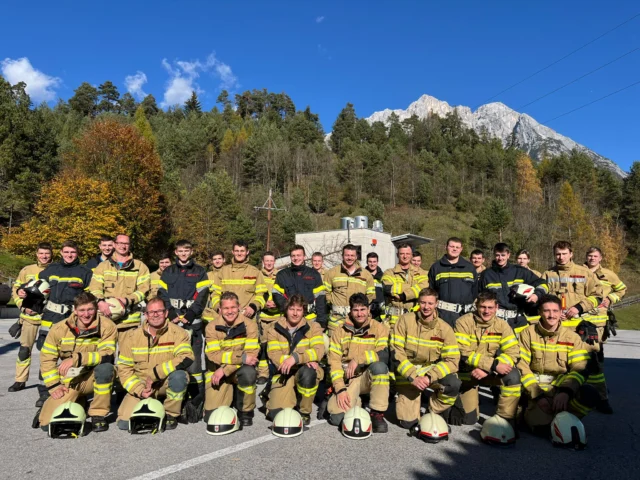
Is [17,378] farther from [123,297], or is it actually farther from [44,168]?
[44,168]

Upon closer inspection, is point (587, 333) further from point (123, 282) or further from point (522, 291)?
point (123, 282)

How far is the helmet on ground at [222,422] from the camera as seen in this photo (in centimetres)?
427

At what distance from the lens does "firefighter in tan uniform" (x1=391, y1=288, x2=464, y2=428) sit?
449 centimetres

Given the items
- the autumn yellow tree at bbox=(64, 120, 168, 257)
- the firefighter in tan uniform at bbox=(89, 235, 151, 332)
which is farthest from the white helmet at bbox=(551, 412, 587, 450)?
the autumn yellow tree at bbox=(64, 120, 168, 257)

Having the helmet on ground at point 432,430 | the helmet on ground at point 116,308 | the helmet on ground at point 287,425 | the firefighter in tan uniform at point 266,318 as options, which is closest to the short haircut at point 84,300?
the helmet on ground at point 116,308

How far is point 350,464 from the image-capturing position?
357cm

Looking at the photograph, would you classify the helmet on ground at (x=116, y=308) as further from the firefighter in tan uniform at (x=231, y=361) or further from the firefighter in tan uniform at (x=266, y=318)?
the firefighter in tan uniform at (x=266, y=318)

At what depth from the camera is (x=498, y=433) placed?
4039 mm

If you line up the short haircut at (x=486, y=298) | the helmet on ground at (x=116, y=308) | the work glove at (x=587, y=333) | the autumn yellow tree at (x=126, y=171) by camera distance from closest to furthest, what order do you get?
1. the short haircut at (x=486, y=298)
2. the work glove at (x=587, y=333)
3. the helmet on ground at (x=116, y=308)
4. the autumn yellow tree at (x=126, y=171)

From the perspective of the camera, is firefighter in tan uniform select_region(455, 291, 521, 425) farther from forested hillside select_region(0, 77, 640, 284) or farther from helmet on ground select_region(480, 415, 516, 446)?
forested hillside select_region(0, 77, 640, 284)

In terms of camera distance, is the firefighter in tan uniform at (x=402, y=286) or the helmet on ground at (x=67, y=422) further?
the firefighter in tan uniform at (x=402, y=286)

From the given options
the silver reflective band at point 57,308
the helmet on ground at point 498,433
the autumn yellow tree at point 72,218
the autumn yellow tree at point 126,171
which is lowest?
the helmet on ground at point 498,433

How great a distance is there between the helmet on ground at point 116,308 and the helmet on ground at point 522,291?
497 cm

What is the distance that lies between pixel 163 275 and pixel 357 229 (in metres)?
23.3
